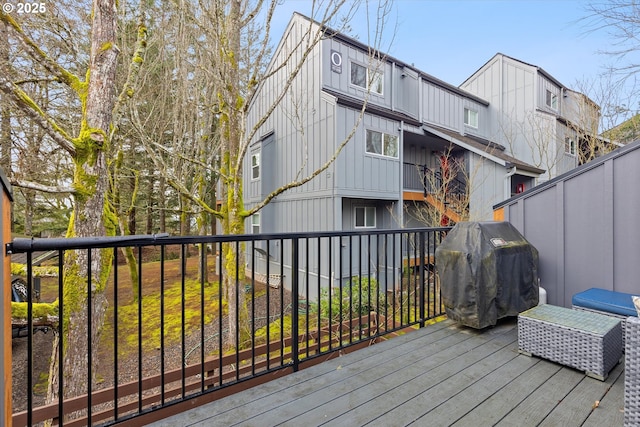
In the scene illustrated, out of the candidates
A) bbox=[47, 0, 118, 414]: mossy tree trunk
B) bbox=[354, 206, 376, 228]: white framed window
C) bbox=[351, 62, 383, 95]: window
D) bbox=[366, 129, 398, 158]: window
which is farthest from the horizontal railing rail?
bbox=[47, 0, 118, 414]: mossy tree trunk

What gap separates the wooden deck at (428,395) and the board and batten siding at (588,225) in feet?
3.42

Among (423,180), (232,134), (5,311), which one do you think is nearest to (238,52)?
(232,134)

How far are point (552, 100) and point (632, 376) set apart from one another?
13.9 metres

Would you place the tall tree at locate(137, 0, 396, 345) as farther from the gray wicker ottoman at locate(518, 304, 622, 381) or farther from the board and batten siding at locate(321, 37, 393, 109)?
the board and batten siding at locate(321, 37, 393, 109)

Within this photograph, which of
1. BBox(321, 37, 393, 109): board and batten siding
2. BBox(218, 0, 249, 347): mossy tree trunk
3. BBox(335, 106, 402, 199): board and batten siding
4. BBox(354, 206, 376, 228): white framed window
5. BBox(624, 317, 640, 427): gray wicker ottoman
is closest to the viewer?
BBox(624, 317, 640, 427): gray wicker ottoman

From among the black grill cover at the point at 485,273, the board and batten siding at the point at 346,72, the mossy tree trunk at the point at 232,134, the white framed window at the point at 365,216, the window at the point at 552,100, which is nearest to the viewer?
the black grill cover at the point at 485,273

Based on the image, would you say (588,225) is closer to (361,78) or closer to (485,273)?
(485,273)

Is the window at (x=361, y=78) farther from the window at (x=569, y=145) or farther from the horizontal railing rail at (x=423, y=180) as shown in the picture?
the window at (x=569, y=145)

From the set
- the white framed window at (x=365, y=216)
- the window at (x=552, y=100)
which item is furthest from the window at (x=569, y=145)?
the white framed window at (x=365, y=216)

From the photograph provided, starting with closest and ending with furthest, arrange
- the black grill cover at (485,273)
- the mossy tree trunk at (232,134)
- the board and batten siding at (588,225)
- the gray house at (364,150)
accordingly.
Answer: the black grill cover at (485,273)
the board and batten siding at (588,225)
the mossy tree trunk at (232,134)
the gray house at (364,150)

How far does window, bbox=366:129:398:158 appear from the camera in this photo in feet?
27.3

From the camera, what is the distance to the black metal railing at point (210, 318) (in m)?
1.58

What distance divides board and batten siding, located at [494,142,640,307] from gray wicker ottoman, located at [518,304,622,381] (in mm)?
831

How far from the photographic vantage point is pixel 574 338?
6.55 feet
